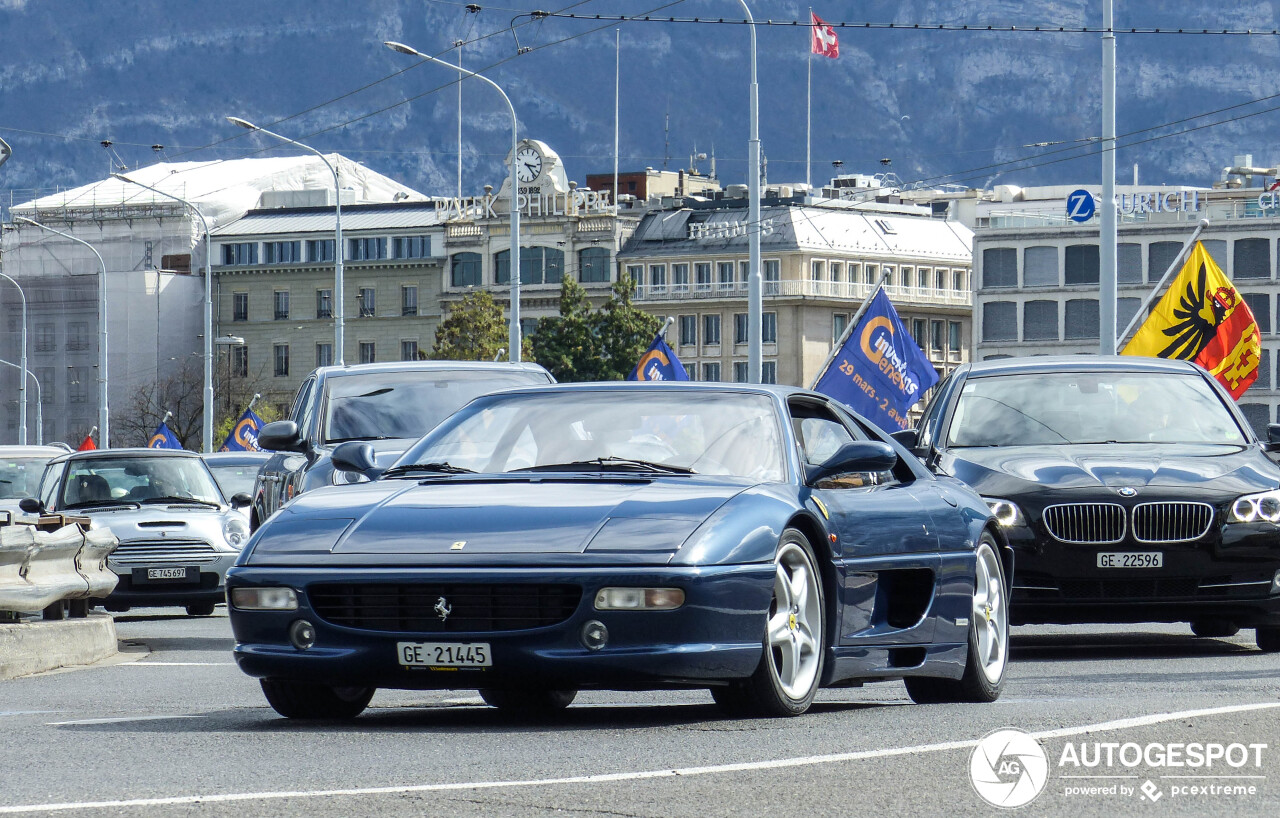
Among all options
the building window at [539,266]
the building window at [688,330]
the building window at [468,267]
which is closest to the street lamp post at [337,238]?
the building window at [688,330]

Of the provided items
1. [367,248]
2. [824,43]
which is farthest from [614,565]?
[367,248]

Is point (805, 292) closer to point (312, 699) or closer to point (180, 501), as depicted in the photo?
point (180, 501)

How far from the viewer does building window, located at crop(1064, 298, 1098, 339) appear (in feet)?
397

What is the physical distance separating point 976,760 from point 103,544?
10.6 metres

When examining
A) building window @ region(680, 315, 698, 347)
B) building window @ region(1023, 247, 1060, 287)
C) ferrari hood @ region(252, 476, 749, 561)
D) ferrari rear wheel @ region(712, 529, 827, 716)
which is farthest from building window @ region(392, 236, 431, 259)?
ferrari rear wheel @ region(712, 529, 827, 716)

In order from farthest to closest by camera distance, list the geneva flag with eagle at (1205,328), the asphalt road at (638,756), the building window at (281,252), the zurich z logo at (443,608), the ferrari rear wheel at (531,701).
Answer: the building window at (281,252) → the geneva flag with eagle at (1205,328) → the ferrari rear wheel at (531,701) → the zurich z logo at (443,608) → the asphalt road at (638,756)

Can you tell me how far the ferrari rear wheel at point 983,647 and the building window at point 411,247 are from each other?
12647 cm

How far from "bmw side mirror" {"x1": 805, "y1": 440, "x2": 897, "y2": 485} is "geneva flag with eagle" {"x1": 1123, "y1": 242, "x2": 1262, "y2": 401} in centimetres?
2475

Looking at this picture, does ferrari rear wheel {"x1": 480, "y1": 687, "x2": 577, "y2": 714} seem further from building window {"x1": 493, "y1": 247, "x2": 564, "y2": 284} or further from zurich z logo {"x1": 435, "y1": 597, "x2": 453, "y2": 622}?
building window {"x1": 493, "y1": 247, "x2": 564, "y2": 284}

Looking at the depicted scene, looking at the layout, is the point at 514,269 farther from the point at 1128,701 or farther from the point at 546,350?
the point at 546,350

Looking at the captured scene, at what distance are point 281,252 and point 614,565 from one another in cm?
13246

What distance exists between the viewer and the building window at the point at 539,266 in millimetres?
132125

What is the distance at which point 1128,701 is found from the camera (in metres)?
9.12

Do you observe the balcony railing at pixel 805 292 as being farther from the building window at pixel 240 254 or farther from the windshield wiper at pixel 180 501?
the windshield wiper at pixel 180 501
